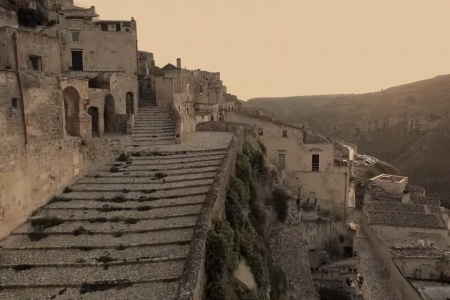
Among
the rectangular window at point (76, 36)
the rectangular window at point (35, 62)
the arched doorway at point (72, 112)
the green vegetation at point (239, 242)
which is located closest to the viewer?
the green vegetation at point (239, 242)

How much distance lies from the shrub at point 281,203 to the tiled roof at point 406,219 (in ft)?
43.6

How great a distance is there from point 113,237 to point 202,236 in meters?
2.67

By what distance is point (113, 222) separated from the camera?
432 inches

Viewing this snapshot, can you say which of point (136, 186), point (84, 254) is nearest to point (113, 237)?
point (84, 254)

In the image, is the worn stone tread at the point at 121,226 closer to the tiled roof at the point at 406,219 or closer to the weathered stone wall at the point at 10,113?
the weathered stone wall at the point at 10,113

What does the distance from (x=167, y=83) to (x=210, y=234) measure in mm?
16735

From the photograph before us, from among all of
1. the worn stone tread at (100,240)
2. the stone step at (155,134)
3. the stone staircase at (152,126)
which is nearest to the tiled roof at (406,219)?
the stone staircase at (152,126)

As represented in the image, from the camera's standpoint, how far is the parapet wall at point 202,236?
24.3 feet

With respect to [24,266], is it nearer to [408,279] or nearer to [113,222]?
[113,222]

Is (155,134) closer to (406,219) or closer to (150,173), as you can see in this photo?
(150,173)

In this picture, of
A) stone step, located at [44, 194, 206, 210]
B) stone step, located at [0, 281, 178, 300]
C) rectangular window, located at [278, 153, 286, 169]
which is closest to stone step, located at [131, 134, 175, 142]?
stone step, located at [44, 194, 206, 210]

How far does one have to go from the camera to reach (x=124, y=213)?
11.4m

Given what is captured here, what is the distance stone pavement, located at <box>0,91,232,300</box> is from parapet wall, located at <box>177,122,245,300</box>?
0.46 meters

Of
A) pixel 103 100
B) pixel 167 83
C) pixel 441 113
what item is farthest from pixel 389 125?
pixel 103 100
